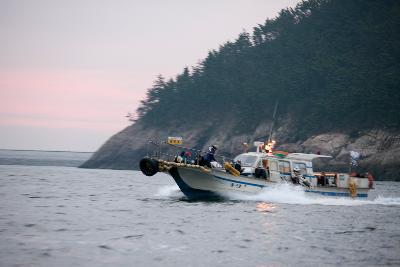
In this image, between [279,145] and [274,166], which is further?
[279,145]

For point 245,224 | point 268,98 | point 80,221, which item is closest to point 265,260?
point 245,224

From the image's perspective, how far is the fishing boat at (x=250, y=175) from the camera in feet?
111

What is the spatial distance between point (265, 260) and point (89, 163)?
343ft

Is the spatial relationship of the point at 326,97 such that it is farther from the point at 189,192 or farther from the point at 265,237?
the point at 265,237

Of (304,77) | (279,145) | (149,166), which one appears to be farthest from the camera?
(304,77)

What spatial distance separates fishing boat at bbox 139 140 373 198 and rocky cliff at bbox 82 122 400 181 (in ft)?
31.8

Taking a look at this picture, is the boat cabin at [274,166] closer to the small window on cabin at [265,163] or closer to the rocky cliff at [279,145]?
the small window on cabin at [265,163]

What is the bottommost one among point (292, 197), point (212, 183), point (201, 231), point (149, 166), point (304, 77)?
point (201, 231)

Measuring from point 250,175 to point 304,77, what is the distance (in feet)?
220

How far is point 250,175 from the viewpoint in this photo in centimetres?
3553

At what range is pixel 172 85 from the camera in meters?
125

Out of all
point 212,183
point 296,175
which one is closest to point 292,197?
point 296,175

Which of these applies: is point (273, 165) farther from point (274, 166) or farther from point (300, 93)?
point (300, 93)

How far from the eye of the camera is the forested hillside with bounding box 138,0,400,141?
87.4 m
